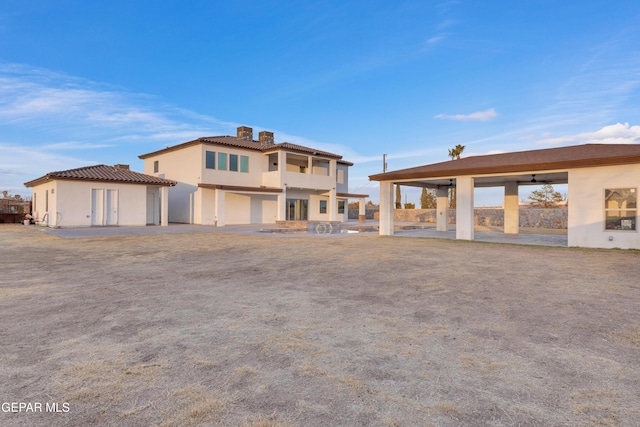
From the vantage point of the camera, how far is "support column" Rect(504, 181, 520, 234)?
19688 millimetres

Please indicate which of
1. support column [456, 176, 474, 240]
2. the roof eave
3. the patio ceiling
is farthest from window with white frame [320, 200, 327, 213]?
support column [456, 176, 474, 240]

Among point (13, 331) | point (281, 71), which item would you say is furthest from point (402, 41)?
point (13, 331)

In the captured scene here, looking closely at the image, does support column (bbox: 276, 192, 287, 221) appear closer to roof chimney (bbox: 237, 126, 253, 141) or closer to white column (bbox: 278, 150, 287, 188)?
white column (bbox: 278, 150, 287, 188)

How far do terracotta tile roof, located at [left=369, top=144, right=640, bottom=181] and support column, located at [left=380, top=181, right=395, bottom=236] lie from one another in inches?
17.5

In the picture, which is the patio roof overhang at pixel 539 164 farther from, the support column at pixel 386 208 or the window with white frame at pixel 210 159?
the window with white frame at pixel 210 159

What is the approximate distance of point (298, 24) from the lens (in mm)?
18094

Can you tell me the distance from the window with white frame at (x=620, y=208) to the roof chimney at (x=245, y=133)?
1117 inches

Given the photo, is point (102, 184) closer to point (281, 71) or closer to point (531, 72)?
point (281, 71)

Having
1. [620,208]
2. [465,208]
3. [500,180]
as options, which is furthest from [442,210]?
[620,208]

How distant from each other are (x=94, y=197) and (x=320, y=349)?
79.3 feet

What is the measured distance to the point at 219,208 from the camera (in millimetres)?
24703

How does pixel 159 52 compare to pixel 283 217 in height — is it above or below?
above

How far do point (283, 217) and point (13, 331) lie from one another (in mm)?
24102

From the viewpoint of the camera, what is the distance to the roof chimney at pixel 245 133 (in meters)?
33.2
